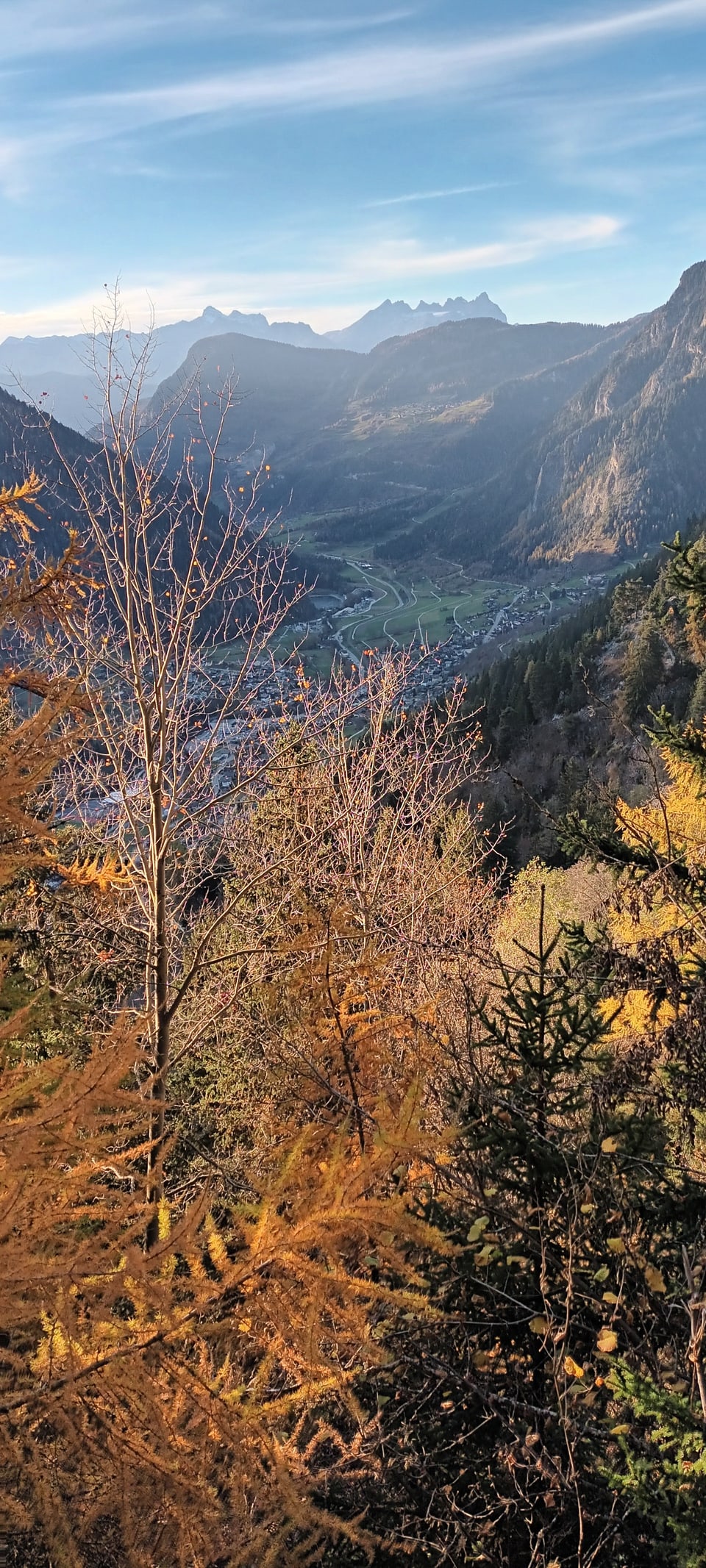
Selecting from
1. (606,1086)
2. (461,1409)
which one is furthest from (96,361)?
(461,1409)

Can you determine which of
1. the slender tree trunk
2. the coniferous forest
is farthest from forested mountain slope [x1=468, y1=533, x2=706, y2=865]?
the slender tree trunk

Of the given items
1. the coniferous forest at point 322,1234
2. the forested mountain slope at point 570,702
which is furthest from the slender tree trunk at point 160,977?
the forested mountain slope at point 570,702

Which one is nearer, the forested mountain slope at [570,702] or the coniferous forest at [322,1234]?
the coniferous forest at [322,1234]

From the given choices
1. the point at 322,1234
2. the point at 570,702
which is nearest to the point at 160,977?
the point at 322,1234

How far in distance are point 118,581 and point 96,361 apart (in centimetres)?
152

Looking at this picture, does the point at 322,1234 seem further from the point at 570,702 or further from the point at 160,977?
the point at 570,702

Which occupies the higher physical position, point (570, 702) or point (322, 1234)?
point (322, 1234)

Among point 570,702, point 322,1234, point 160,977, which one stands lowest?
point 570,702

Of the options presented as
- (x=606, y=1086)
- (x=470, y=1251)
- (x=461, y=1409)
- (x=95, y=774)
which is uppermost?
(x=95, y=774)

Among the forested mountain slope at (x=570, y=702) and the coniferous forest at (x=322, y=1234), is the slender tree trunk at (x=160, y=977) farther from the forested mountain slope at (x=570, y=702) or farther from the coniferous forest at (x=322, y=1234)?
the forested mountain slope at (x=570, y=702)

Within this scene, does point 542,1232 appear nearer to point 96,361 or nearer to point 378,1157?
point 378,1157

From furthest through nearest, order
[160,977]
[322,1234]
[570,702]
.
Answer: [570,702] < [160,977] < [322,1234]

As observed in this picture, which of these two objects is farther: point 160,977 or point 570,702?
point 570,702

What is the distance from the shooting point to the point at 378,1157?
3414 mm
